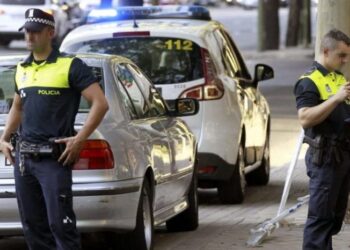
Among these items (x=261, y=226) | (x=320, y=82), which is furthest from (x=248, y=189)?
(x=320, y=82)

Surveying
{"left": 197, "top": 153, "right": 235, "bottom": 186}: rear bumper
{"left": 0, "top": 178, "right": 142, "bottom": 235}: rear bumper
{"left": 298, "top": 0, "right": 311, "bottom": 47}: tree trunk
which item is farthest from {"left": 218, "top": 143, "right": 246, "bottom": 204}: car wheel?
{"left": 298, "top": 0, "right": 311, "bottom": 47}: tree trunk

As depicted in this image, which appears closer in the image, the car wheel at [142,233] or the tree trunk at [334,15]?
the car wheel at [142,233]

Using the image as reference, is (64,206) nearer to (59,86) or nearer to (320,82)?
(59,86)

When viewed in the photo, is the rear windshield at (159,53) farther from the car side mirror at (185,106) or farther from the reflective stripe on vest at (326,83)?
the reflective stripe on vest at (326,83)

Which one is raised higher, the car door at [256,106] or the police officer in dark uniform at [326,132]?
the police officer in dark uniform at [326,132]

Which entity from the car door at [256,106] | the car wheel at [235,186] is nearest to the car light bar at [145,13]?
the car door at [256,106]

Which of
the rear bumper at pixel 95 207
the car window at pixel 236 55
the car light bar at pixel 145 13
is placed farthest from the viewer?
the car window at pixel 236 55

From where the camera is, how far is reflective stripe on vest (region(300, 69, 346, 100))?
7125 mm

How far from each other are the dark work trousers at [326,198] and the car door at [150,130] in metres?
1.55

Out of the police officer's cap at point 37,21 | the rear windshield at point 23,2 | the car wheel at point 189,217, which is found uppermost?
the police officer's cap at point 37,21

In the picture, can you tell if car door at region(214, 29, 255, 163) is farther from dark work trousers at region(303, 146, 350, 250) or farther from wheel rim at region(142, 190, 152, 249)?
dark work trousers at region(303, 146, 350, 250)

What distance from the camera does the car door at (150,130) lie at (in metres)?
8.61

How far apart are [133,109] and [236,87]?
122 inches

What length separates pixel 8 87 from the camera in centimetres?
877
